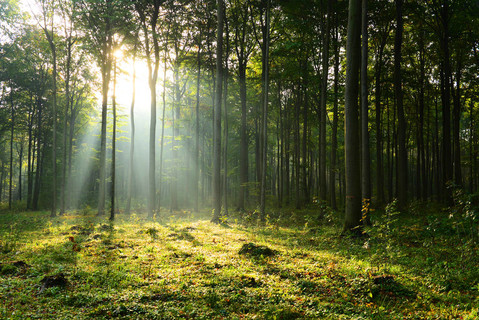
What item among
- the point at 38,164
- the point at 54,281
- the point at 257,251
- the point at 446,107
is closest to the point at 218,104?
the point at 257,251

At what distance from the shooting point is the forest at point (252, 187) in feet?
14.5

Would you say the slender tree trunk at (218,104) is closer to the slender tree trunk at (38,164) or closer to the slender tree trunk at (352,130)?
the slender tree trunk at (352,130)

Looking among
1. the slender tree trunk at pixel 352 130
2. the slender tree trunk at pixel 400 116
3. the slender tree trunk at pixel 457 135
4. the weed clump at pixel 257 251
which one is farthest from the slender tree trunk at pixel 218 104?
the slender tree trunk at pixel 457 135

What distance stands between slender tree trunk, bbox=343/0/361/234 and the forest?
0.05m

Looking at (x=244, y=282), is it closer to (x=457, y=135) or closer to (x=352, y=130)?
(x=352, y=130)

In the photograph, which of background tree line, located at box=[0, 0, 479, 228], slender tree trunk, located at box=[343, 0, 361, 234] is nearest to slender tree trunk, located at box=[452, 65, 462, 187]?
background tree line, located at box=[0, 0, 479, 228]

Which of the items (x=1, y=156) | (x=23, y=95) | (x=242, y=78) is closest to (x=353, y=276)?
(x=242, y=78)

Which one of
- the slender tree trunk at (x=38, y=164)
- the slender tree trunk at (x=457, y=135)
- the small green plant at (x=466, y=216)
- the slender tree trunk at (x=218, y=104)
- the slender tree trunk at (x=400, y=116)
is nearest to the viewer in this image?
the small green plant at (x=466, y=216)

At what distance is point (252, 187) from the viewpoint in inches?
640

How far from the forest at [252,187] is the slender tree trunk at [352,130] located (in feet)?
0.16

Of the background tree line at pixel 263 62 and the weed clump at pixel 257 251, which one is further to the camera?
the background tree line at pixel 263 62

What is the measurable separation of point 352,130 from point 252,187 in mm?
8663

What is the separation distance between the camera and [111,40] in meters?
16.4

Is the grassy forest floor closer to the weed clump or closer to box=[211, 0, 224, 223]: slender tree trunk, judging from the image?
the weed clump
